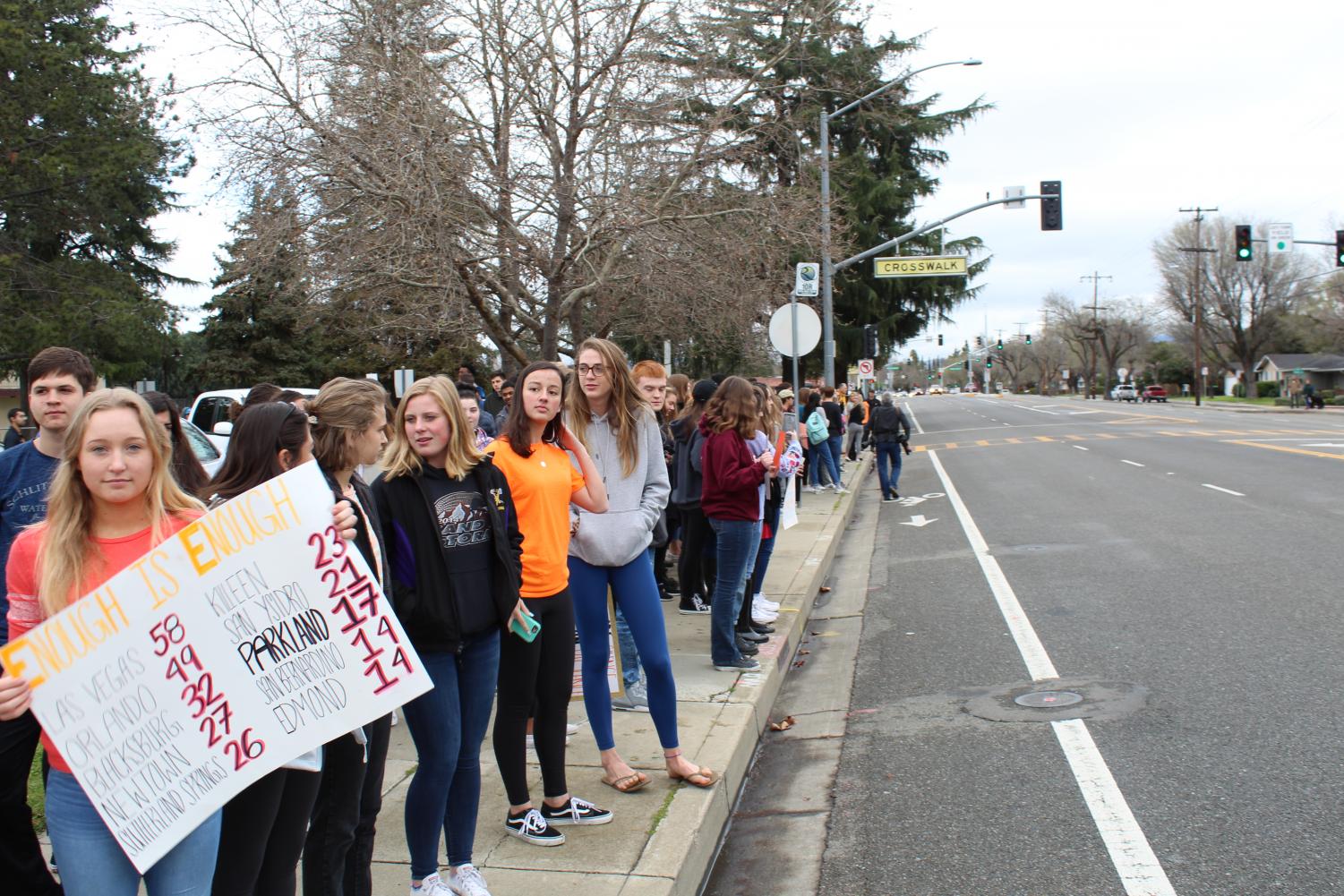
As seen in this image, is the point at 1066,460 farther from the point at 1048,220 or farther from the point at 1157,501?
the point at 1157,501

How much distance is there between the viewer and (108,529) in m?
2.70

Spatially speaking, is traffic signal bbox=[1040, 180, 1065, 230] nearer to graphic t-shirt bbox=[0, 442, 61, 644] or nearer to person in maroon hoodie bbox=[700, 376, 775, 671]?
person in maroon hoodie bbox=[700, 376, 775, 671]

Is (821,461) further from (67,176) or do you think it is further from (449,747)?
(67,176)

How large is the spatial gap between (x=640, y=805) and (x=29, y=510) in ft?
8.37

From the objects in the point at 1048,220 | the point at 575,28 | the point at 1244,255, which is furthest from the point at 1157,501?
the point at 1244,255

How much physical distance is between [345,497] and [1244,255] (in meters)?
36.5

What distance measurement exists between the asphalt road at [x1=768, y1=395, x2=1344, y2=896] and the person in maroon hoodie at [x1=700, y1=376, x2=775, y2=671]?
40.4 inches

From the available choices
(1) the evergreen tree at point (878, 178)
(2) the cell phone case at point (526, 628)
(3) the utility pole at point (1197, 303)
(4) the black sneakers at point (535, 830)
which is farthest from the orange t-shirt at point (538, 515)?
(3) the utility pole at point (1197, 303)

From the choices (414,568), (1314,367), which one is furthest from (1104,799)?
(1314,367)

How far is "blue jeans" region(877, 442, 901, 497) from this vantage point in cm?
1848

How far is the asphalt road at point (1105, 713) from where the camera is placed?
4207mm

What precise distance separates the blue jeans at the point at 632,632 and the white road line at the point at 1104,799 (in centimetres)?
181

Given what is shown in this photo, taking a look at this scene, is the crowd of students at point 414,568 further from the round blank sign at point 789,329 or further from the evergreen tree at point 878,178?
the evergreen tree at point 878,178

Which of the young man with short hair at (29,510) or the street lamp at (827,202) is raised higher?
the street lamp at (827,202)
